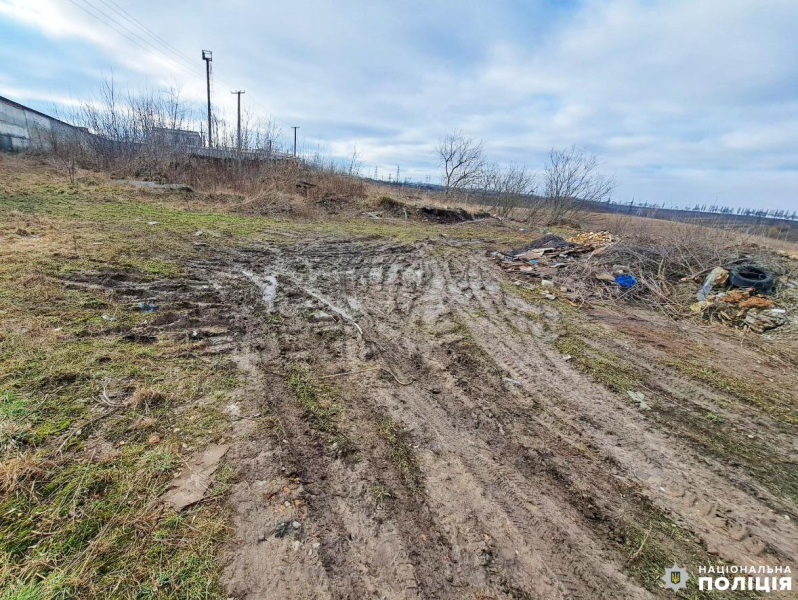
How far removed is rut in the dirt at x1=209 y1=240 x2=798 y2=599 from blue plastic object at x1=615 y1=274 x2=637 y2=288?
373 cm

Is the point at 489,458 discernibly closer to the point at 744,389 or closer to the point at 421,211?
the point at 744,389

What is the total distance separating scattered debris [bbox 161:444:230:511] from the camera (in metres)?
1.68

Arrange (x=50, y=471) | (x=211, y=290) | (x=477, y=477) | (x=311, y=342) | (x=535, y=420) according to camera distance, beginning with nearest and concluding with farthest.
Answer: (x=50, y=471), (x=477, y=477), (x=535, y=420), (x=311, y=342), (x=211, y=290)

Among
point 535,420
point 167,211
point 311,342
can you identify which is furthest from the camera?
point 167,211

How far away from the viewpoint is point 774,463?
2.37 metres

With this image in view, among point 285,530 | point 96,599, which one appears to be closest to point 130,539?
point 96,599

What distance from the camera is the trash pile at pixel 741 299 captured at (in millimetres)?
4871

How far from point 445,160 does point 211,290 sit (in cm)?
2713

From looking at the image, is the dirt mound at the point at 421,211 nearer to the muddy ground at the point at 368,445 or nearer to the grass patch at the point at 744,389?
the muddy ground at the point at 368,445

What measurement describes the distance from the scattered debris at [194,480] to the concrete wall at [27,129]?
2674 cm

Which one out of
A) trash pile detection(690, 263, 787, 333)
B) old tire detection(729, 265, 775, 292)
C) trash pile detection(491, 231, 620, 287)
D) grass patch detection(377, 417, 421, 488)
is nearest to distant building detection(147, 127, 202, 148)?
trash pile detection(491, 231, 620, 287)

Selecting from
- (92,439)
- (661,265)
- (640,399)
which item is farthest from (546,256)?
(92,439)

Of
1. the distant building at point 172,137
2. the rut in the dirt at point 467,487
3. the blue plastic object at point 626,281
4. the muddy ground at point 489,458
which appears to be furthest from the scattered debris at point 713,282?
the distant building at point 172,137

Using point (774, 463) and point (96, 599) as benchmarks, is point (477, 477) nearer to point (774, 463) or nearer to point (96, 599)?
point (96, 599)
